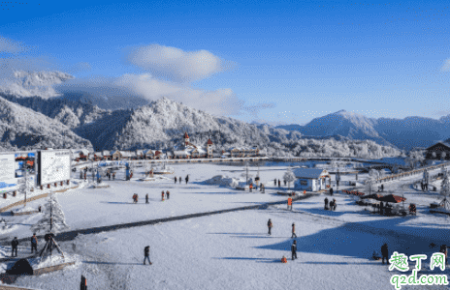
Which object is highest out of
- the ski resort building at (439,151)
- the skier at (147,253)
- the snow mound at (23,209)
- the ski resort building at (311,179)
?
the ski resort building at (439,151)

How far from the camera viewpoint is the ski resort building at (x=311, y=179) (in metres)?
39.9

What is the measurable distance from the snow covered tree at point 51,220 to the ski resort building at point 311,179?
3125 cm

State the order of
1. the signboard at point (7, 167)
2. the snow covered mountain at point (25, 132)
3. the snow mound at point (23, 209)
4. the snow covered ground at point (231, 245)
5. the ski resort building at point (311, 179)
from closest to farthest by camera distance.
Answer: the snow covered ground at point (231, 245) < the snow mound at point (23, 209) < the signboard at point (7, 167) < the ski resort building at point (311, 179) < the snow covered mountain at point (25, 132)

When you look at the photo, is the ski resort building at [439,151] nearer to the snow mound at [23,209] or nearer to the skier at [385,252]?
the skier at [385,252]

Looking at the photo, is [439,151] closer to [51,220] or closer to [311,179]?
[311,179]

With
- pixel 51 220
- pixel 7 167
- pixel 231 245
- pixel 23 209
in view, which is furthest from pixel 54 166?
pixel 231 245

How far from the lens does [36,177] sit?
116ft

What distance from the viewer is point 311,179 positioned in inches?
1570

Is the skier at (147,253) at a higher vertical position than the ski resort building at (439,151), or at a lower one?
lower

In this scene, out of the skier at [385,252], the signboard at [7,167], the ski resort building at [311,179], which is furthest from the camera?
the ski resort building at [311,179]

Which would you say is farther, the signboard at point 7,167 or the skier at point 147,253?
the signboard at point 7,167

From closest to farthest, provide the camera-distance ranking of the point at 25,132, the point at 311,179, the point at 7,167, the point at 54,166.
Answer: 1. the point at 7,167
2. the point at 54,166
3. the point at 311,179
4. the point at 25,132

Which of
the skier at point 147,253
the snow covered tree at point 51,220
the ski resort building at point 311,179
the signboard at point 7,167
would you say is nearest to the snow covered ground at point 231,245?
the skier at point 147,253

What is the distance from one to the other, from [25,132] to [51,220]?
635 feet
